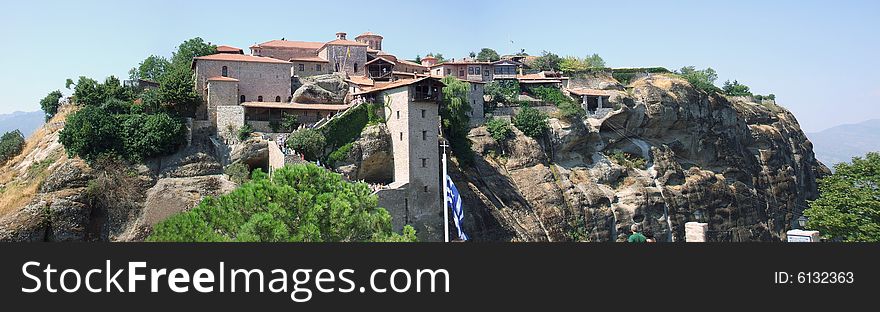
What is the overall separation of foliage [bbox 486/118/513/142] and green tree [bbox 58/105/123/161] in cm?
2834

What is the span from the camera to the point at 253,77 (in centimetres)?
5131

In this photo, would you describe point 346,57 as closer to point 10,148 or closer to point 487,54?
point 10,148

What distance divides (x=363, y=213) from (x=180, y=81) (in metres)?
24.3

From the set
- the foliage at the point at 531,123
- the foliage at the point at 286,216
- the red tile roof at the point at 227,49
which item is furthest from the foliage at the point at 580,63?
the foliage at the point at 286,216

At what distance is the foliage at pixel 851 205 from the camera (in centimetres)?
4244

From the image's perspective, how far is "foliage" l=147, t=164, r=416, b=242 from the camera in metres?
26.0

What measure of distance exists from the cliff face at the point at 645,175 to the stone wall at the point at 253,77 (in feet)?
45.2

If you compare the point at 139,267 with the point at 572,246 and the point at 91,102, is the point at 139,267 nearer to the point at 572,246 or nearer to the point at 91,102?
the point at 572,246

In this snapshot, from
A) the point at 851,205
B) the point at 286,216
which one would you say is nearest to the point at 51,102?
the point at 286,216

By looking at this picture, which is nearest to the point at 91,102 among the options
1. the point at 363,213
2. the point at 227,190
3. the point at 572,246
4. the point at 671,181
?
the point at 227,190

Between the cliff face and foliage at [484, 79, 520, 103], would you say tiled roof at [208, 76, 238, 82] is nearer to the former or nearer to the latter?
the cliff face

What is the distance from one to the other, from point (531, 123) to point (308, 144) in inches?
977

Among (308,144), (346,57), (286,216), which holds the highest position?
(346,57)

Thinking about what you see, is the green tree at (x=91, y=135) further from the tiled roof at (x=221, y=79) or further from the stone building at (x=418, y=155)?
the stone building at (x=418, y=155)
